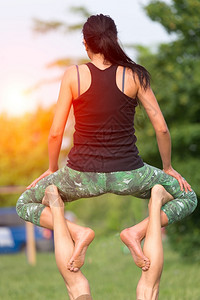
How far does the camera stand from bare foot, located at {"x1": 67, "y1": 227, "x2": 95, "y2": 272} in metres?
4.21

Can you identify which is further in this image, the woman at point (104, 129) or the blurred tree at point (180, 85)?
the blurred tree at point (180, 85)

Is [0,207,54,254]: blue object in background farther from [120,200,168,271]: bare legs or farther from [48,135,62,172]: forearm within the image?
[120,200,168,271]: bare legs

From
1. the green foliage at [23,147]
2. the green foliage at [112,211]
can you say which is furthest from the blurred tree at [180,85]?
the green foliage at [23,147]

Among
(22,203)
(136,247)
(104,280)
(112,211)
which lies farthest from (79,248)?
(112,211)

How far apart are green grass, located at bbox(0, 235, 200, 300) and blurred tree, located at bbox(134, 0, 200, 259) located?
5.39 feet

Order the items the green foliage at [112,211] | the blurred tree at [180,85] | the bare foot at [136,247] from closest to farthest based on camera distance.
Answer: the bare foot at [136,247]
the blurred tree at [180,85]
the green foliage at [112,211]

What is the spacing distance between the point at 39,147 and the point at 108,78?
930 inches

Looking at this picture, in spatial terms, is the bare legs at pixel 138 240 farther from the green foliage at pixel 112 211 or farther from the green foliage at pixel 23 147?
the green foliage at pixel 23 147

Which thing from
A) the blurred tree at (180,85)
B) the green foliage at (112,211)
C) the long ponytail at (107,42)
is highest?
the long ponytail at (107,42)

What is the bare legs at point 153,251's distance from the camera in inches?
165

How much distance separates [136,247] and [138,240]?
9 centimetres

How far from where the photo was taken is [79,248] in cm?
424

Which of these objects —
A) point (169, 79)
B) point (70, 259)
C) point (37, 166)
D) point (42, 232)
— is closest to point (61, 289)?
point (169, 79)

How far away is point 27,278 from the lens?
1363 centimetres
